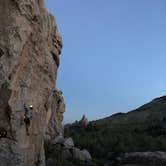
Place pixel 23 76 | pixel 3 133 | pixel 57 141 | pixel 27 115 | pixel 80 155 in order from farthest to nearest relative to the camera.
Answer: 1. pixel 57 141
2. pixel 80 155
3. pixel 23 76
4. pixel 27 115
5. pixel 3 133

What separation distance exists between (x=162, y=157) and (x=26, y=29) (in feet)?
63.7

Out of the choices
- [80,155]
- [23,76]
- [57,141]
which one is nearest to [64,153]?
[80,155]

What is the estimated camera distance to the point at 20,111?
844 inches

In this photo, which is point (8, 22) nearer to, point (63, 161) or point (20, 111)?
point (20, 111)

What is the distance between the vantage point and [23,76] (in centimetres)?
2236

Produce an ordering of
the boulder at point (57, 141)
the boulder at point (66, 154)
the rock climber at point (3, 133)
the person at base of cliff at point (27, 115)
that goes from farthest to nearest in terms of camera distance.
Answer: the boulder at point (57, 141) < the boulder at point (66, 154) < the person at base of cliff at point (27, 115) < the rock climber at point (3, 133)

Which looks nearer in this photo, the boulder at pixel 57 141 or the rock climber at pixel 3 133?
the rock climber at pixel 3 133

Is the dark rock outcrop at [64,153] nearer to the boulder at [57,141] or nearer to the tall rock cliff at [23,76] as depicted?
the boulder at [57,141]

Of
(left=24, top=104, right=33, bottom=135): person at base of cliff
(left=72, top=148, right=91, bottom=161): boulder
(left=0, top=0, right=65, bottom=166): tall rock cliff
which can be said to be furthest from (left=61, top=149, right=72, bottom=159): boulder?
(left=24, top=104, right=33, bottom=135): person at base of cliff

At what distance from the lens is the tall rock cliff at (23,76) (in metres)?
20.9

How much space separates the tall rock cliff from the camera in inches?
824

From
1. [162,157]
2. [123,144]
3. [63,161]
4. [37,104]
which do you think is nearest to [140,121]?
[123,144]

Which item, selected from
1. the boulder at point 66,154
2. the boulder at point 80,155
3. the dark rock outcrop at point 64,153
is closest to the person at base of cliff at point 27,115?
the dark rock outcrop at point 64,153

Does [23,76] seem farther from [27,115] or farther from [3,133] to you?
[3,133]
